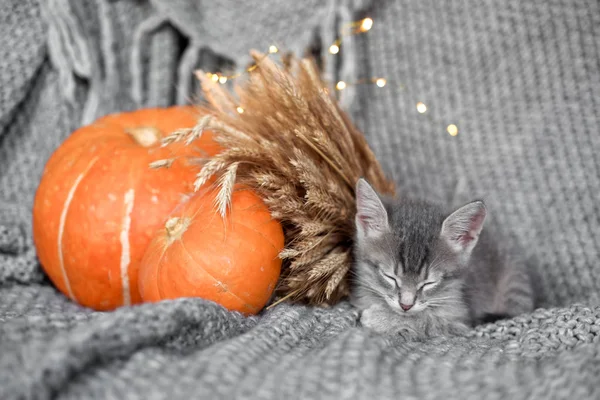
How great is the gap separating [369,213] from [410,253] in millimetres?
120

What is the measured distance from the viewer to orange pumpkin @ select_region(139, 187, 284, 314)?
40.5 inches

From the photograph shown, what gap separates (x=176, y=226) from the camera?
1.09m

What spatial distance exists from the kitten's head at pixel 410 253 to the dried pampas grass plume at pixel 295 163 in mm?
62

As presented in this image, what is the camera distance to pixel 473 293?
46.7 inches

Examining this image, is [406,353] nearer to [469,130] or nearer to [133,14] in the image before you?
[469,130]

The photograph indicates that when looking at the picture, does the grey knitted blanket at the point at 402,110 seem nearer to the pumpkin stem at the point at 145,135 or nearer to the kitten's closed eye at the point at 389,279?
the kitten's closed eye at the point at 389,279

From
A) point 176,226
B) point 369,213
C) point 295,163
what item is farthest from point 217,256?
point 369,213

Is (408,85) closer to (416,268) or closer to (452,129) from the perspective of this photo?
(452,129)

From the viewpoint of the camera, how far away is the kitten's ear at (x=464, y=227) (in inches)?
42.9

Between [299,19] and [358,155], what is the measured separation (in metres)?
0.49

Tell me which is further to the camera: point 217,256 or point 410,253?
point 410,253

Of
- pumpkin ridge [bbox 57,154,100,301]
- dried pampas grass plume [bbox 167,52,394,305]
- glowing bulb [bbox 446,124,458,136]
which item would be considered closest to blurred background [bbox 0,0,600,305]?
glowing bulb [bbox 446,124,458,136]

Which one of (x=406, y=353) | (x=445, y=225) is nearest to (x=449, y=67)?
(x=445, y=225)

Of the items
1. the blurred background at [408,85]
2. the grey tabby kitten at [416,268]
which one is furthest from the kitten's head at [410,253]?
the blurred background at [408,85]
